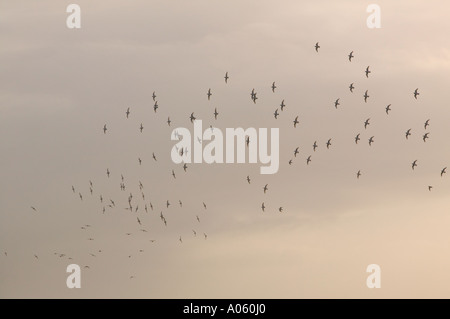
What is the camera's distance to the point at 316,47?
159500 millimetres

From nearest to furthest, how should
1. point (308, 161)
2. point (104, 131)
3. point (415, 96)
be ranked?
1. point (415, 96)
2. point (104, 131)
3. point (308, 161)

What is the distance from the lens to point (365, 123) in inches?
6407

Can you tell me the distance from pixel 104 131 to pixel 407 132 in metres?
47.7
